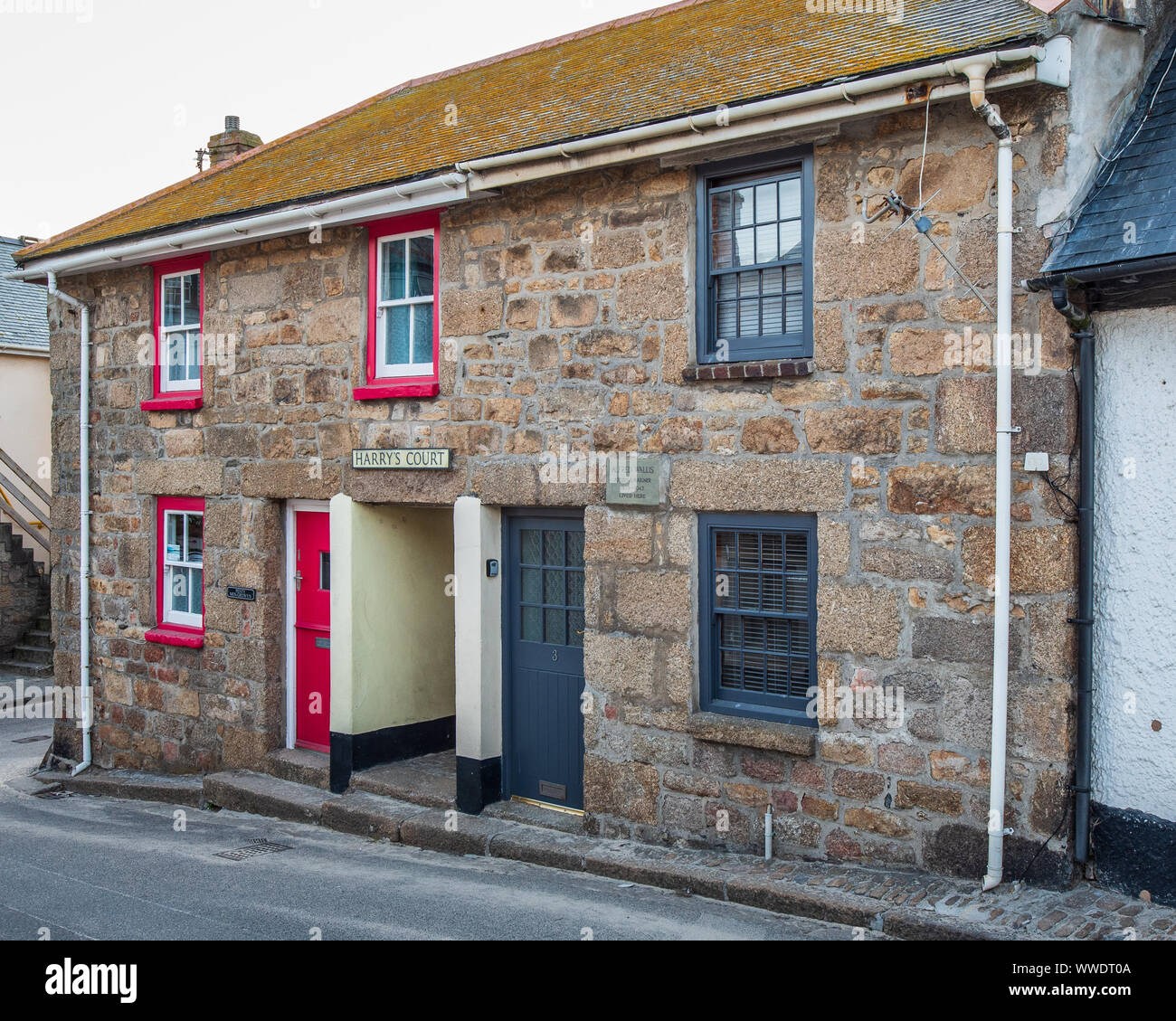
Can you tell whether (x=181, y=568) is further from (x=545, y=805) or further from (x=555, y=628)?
(x=545, y=805)

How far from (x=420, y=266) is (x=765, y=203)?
131 inches

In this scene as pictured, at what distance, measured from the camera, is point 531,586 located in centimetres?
912

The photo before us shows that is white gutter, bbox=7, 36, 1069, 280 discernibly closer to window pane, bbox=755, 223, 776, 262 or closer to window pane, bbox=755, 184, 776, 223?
window pane, bbox=755, 184, 776, 223

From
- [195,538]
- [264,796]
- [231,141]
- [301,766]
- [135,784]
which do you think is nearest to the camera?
[264,796]

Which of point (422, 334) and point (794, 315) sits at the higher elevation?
point (422, 334)

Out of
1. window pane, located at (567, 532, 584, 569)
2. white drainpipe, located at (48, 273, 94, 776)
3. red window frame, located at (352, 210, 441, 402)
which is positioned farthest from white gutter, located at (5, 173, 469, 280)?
window pane, located at (567, 532, 584, 569)

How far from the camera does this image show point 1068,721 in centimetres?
639

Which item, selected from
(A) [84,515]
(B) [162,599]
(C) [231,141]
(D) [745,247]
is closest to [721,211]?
(D) [745,247]

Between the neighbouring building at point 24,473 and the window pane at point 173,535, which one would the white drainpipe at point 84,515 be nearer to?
the window pane at point 173,535

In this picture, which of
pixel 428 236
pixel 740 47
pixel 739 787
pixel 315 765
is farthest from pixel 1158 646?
pixel 315 765

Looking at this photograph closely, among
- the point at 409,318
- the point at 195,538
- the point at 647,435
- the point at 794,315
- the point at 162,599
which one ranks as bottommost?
the point at 162,599

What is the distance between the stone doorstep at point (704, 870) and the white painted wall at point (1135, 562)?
0.77 meters

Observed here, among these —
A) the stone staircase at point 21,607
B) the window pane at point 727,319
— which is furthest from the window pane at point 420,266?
the stone staircase at point 21,607

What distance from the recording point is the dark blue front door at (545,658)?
8.84 m
